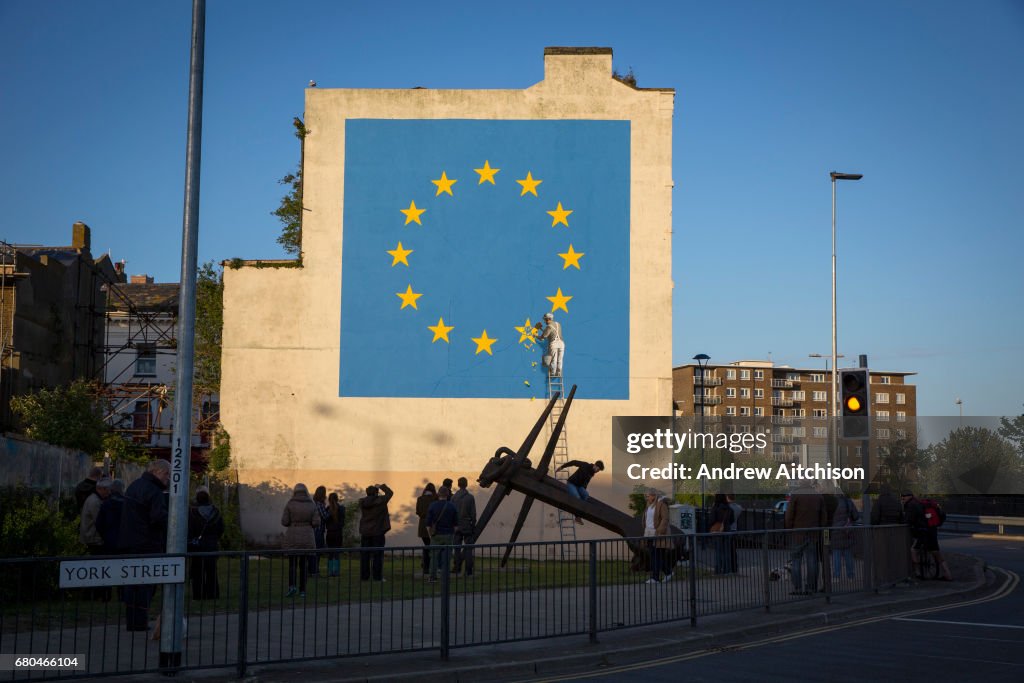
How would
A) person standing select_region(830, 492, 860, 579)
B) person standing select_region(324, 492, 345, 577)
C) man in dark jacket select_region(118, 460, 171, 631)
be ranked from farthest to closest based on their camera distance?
person standing select_region(324, 492, 345, 577)
person standing select_region(830, 492, 860, 579)
man in dark jacket select_region(118, 460, 171, 631)

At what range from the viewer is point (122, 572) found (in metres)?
9.40

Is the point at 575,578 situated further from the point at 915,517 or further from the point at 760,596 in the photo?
the point at 915,517

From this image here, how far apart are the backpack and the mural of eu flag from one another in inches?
422

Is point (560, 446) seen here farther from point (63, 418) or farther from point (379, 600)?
point (63, 418)

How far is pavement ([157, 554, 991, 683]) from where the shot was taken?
10.2m

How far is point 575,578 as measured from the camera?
1241cm

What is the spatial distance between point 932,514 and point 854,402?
148 inches

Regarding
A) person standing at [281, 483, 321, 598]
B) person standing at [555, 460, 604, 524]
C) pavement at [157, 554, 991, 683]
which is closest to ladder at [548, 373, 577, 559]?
Answer: person standing at [555, 460, 604, 524]

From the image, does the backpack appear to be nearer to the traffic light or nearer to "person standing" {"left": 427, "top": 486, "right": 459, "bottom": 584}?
the traffic light

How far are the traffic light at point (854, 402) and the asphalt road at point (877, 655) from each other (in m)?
3.30

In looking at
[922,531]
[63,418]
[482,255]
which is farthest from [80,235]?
[922,531]

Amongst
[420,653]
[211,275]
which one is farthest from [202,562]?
[211,275]

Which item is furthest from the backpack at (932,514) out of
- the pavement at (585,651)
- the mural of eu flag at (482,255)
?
the mural of eu flag at (482,255)

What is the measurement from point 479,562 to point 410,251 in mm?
19789
